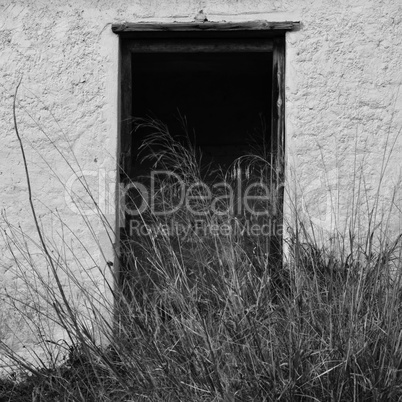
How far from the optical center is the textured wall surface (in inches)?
211

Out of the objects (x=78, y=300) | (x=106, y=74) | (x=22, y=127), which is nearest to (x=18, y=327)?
(x=78, y=300)

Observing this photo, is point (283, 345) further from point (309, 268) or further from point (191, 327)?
point (309, 268)

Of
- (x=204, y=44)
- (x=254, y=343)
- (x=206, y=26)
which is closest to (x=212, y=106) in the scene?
(x=204, y=44)

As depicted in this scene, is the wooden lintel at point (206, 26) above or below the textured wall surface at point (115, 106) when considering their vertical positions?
above

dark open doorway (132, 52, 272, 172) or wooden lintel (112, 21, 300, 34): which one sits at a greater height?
wooden lintel (112, 21, 300, 34)

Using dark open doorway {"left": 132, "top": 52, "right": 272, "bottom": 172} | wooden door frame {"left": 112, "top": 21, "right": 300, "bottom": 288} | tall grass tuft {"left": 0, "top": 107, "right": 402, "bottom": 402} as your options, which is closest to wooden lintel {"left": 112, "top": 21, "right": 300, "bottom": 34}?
wooden door frame {"left": 112, "top": 21, "right": 300, "bottom": 288}

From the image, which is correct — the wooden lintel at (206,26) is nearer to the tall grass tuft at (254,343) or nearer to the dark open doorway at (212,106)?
the tall grass tuft at (254,343)

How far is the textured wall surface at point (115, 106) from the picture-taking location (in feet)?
17.6

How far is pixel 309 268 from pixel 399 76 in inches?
54.2

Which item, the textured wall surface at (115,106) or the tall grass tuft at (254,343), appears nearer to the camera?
the tall grass tuft at (254,343)

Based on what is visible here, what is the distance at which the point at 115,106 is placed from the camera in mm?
5477

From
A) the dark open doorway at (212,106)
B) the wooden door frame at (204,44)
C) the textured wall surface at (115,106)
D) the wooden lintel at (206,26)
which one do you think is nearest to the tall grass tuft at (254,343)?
the textured wall surface at (115,106)

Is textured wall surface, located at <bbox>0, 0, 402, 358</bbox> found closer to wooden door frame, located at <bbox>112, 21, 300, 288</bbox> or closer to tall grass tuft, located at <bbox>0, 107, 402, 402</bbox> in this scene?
wooden door frame, located at <bbox>112, 21, 300, 288</bbox>

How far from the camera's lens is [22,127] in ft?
18.1
